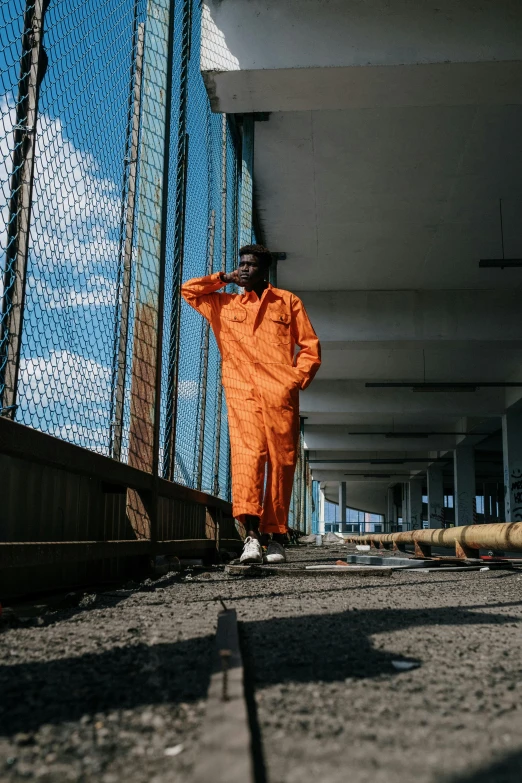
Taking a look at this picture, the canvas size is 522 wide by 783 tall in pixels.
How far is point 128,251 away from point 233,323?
97 centimetres

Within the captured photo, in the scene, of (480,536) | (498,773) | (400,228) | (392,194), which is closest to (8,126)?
(498,773)

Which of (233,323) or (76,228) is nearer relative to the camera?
(76,228)

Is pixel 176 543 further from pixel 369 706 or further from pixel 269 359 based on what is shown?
pixel 369 706

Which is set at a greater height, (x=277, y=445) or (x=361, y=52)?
(x=361, y=52)

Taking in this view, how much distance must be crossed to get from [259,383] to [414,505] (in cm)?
4603

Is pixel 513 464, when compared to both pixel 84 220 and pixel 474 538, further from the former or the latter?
pixel 84 220

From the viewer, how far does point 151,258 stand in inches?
177

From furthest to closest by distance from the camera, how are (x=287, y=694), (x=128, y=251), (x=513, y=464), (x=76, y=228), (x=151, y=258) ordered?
(x=513, y=464) < (x=151, y=258) < (x=128, y=251) < (x=76, y=228) < (x=287, y=694)

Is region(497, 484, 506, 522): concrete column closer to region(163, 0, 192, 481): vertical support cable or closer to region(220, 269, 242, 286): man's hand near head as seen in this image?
region(163, 0, 192, 481): vertical support cable

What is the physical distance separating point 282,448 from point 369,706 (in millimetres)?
3543

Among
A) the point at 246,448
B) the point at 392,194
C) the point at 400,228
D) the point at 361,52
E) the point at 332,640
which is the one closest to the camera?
the point at 332,640

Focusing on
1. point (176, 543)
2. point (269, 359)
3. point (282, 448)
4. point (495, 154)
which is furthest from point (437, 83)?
point (176, 543)

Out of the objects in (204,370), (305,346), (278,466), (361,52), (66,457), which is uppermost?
(361,52)

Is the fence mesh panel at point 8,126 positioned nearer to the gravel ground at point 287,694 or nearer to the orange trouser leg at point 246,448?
the gravel ground at point 287,694
